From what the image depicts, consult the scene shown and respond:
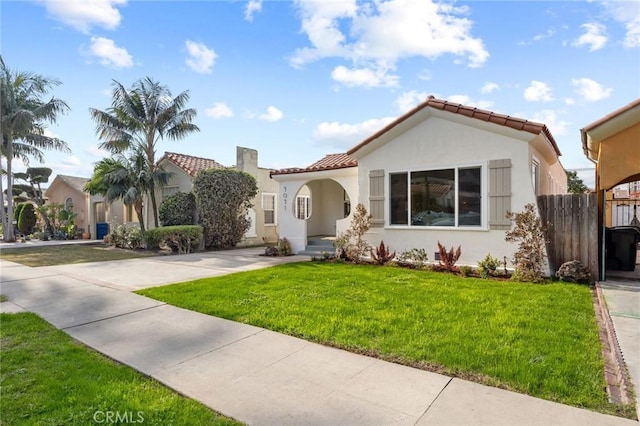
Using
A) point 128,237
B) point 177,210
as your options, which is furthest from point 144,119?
point 128,237

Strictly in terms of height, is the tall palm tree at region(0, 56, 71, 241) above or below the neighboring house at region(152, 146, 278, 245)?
above

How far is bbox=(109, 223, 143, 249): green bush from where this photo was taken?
1777 cm

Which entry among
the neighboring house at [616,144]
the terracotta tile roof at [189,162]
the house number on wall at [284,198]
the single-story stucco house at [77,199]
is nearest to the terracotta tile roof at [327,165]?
the house number on wall at [284,198]

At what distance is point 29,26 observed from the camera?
368 inches

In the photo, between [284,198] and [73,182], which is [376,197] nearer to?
[284,198]

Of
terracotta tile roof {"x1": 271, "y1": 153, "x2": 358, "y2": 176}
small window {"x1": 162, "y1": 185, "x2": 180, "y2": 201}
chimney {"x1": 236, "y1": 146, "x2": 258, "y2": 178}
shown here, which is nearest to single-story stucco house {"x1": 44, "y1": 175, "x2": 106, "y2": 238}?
small window {"x1": 162, "y1": 185, "x2": 180, "y2": 201}

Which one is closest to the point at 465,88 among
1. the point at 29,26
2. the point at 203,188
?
the point at 203,188

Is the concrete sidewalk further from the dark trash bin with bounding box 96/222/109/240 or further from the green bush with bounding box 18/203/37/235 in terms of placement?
the green bush with bounding box 18/203/37/235

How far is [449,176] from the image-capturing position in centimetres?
1060

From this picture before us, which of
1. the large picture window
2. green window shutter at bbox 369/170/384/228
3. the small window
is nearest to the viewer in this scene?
the large picture window

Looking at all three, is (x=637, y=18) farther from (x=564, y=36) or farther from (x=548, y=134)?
(x=548, y=134)

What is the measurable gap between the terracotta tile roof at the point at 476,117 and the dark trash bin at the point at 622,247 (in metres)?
3.15

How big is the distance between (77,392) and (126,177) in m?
17.0

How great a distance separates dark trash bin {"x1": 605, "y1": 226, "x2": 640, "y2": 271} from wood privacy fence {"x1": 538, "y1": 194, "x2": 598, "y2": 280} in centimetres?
156
